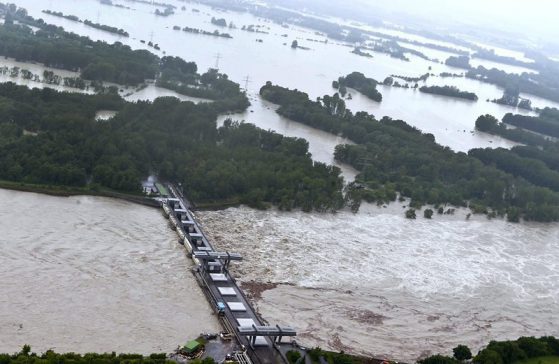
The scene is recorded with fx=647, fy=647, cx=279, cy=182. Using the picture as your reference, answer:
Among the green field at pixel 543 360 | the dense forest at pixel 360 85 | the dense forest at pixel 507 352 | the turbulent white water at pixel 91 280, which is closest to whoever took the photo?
the turbulent white water at pixel 91 280

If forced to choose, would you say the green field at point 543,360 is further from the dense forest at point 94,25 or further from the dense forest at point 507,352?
the dense forest at point 94,25

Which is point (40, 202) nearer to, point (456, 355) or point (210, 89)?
point (456, 355)

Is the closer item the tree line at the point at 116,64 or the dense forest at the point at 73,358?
the dense forest at the point at 73,358

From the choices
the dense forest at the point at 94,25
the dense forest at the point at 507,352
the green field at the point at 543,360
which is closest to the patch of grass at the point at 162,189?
the dense forest at the point at 507,352

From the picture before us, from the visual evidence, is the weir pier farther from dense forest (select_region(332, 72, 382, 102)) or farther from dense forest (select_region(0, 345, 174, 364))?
dense forest (select_region(332, 72, 382, 102))

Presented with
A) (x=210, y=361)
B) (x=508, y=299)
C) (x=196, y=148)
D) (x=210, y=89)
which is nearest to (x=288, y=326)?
(x=210, y=361)

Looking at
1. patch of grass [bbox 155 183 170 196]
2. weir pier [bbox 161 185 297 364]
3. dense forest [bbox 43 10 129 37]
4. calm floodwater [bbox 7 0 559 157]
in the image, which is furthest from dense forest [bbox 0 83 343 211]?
dense forest [bbox 43 10 129 37]
